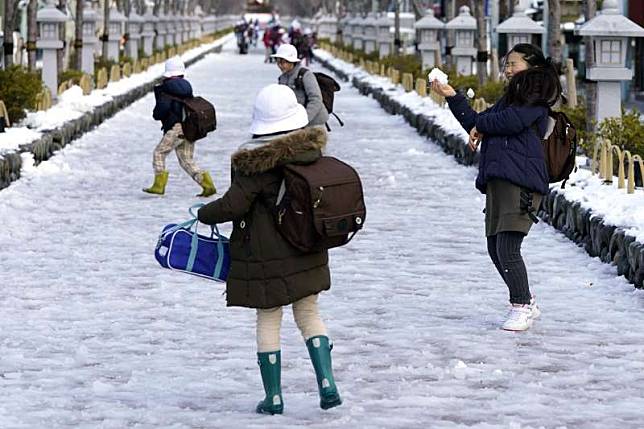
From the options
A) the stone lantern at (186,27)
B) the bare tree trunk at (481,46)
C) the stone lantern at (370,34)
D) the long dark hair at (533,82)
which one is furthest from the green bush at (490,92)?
the stone lantern at (186,27)

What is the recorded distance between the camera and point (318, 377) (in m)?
6.71

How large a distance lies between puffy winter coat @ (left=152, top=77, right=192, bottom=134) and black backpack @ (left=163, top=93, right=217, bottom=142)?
67mm

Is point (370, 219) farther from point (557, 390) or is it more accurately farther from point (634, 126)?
point (557, 390)

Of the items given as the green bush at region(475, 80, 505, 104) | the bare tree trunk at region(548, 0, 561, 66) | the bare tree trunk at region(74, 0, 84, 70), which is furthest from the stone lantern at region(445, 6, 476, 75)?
the bare tree trunk at region(548, 0, 561, 66)

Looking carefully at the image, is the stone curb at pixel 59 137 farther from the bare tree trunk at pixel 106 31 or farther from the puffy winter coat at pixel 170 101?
the bare tree trunk at pixel 106 31

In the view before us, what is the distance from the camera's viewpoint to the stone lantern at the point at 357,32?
Result: 51156 mm

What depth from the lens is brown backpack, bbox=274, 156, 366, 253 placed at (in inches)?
248

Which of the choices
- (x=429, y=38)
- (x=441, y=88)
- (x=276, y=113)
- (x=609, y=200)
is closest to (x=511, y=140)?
(x=441, y=88)

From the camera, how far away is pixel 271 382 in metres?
6.73

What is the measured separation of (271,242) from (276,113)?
0.55m

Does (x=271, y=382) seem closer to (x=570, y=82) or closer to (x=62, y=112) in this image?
(x=570, y=82)

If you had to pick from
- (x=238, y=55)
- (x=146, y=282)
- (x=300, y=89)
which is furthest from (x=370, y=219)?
(x=238, y=55)

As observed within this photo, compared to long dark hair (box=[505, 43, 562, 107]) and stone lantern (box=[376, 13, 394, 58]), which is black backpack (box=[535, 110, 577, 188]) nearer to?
long dark hair (box=[505, 43, 562, 107])

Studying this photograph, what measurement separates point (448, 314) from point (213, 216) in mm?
3208
